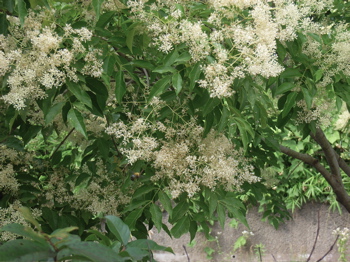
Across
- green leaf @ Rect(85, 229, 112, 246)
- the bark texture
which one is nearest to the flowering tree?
green leaf @ Rect(85, 229, 112, 246)

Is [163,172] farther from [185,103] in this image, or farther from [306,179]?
[306,179]

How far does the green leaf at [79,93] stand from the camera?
6.06ft

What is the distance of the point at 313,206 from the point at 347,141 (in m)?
0.95

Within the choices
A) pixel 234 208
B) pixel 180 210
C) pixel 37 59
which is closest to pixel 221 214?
pixel 234 208

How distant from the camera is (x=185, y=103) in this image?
82.2 inches

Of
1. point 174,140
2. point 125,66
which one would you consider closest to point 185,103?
point 174,140

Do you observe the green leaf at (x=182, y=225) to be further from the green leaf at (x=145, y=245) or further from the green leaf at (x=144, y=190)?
the green leaf at (x=145, y=245)

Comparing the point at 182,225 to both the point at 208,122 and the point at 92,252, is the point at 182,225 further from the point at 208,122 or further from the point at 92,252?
the point at 92,252

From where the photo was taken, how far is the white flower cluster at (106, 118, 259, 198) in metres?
1.88

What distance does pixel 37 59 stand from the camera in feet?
5.82

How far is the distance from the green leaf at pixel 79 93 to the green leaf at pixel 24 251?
125 centimetres

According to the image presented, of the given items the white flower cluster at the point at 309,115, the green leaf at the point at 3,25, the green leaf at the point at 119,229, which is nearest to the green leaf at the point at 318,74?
the white flower cluster at the point at 309,115

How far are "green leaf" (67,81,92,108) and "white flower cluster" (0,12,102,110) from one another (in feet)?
0.08

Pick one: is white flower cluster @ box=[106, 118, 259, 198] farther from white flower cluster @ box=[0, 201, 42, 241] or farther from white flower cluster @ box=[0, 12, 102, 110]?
white flower cluster @ box=[0, 201, 42, 241]
